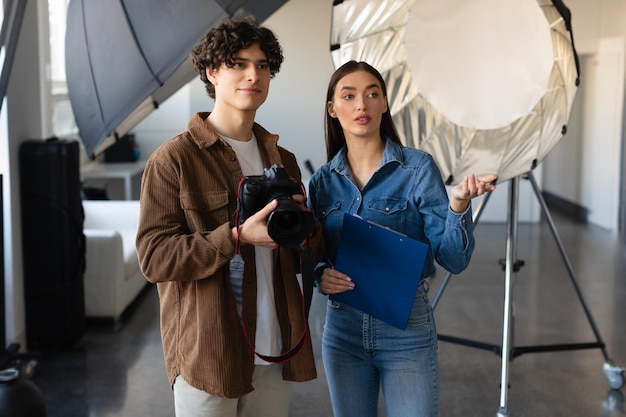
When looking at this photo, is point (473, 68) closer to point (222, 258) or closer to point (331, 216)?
point (331, 216)

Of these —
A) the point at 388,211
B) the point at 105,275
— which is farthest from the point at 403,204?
the point at 105,275

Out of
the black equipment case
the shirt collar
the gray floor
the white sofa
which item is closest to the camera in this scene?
the shirt collar

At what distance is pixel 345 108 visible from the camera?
1.93 meters

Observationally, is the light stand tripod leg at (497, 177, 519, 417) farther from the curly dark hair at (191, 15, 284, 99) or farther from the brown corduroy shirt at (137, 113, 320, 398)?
the curly dark hair at (191, 15, 284, 99)

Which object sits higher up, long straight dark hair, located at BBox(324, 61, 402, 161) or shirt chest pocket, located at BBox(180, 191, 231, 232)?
long straight dark hair, located at BBox(324, 61, 402, 161)

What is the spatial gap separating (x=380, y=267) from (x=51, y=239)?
3.03 meters

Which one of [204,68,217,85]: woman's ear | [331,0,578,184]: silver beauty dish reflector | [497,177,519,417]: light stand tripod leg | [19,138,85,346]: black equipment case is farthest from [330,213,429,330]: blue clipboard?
[19,138,85,346]: black equipment case

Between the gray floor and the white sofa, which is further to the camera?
the white sofa

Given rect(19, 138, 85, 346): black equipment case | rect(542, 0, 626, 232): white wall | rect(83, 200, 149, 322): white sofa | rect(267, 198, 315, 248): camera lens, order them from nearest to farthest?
rect(267, 198, 315, 248): camera lens → rect(19, 138, 85, 346): black equipment case → rect(83, 200, 149, 322): white sofa → rect(542, 0, 626, 232): white wall

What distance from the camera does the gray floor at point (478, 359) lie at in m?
3.69

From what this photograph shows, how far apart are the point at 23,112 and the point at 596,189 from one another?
6805 mm

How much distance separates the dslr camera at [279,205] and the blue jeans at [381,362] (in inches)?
18.0

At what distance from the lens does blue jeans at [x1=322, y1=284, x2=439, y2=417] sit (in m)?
1.87

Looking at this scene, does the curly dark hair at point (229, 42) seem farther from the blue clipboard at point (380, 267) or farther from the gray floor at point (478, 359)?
the gray floor at point (478, 359)
